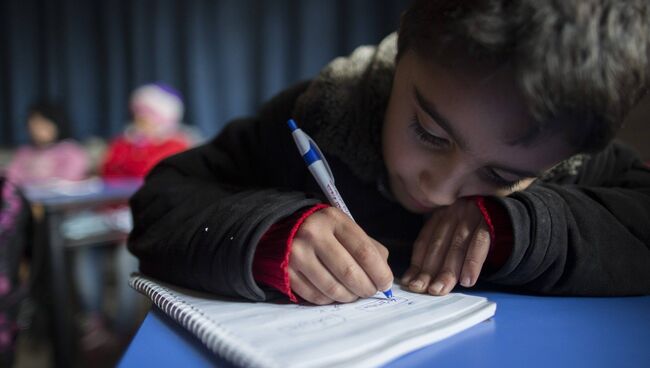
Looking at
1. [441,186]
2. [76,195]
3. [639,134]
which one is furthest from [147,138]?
[441,186]

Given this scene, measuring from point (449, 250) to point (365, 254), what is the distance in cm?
12

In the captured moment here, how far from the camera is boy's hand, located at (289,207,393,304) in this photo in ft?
1.47

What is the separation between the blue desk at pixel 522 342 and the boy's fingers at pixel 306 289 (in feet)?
0.34

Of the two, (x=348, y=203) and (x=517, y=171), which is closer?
(x=517, y=171)

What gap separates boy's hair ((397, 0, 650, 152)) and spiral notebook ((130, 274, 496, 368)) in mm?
174

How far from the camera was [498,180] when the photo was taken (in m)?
0.54

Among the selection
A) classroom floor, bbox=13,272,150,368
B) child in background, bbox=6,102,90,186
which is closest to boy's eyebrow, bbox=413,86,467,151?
classroom floor, bbox=13,272,150,368

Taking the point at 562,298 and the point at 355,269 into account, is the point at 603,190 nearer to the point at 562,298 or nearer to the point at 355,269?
the point at 562,298

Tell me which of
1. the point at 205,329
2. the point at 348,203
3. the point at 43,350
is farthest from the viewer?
the point at 43,350

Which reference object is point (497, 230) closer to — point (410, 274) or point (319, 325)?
point (410, 274)

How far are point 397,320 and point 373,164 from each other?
28cm

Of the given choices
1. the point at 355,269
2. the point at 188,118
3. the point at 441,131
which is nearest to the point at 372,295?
the point at 355,269

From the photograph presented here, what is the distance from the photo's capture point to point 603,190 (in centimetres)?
59

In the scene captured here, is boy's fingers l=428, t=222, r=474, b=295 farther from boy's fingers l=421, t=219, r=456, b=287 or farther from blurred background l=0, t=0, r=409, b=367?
blurred background l=0, t=0, r=409, b=367
